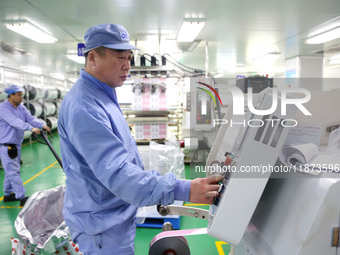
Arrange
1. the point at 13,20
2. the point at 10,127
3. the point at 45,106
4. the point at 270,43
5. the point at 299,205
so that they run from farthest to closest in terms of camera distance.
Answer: the point at 45,106
the point at 270,43
the point at 13,20
the point at 10,127
the point at 299,205

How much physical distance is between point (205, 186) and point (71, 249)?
1.81 m

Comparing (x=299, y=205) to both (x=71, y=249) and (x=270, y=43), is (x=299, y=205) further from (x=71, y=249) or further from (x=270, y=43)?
(x=270, y=43)

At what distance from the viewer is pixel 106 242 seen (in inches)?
54.0

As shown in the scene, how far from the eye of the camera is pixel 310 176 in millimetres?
965

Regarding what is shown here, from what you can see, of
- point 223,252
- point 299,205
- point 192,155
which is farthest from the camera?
point 192,155

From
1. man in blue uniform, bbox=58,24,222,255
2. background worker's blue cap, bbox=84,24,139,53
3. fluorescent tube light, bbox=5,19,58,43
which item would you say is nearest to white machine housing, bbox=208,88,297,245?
man in blue uniform, bbox=58,24,222,255

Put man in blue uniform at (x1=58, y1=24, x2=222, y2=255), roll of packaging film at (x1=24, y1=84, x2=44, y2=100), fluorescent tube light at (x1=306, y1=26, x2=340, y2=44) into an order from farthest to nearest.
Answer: roll of packaging film at (x1=24, y1=84, x2=44, y2=100), fluorescent tube light at (x1=306, y1=26, x2=340, y2=44), man in blue uniform at (x1=58, y1=24, x2=222, y2=255)

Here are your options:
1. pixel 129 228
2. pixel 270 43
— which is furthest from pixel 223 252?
pixel 270 43

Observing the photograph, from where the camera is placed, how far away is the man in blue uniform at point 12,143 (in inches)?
165

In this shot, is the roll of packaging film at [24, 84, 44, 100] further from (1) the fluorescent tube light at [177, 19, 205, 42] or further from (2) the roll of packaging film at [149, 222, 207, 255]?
(2) the roll of packaging film at [149, 222, 207, 255]

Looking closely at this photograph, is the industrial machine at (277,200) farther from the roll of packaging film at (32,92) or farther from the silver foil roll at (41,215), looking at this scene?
the roll of packaging film at (32,92)

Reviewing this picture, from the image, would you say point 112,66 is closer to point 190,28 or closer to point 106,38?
point 106,38

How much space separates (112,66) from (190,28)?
4.71 m

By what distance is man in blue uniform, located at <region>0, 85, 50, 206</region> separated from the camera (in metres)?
4.20
